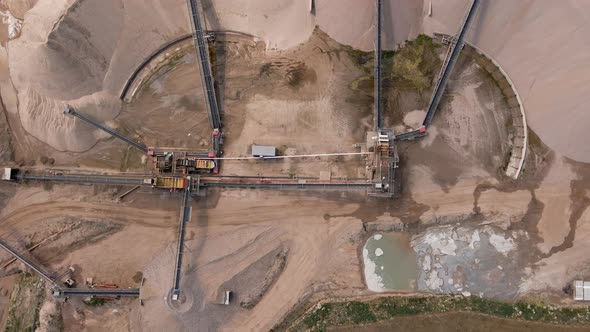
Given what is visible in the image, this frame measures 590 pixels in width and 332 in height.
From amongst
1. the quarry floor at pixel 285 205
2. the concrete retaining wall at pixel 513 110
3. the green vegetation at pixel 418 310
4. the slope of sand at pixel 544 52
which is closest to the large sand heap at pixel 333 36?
the slope of sand at pixel 544 52

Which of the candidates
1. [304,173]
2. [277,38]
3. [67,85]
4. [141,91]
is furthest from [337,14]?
[67,85]

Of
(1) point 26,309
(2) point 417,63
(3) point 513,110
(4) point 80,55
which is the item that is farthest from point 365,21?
(1) point 26,309

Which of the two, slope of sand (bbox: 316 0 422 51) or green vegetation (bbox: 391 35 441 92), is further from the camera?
green vegetation (bbox: 391 35 441 92)

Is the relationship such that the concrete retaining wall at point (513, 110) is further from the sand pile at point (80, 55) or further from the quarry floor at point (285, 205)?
the sand pile at point (80, 55)

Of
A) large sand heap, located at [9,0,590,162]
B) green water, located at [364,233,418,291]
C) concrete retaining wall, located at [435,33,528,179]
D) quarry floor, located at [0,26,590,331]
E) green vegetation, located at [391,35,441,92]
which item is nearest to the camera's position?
large sand heap, located at [9,0,590,162]

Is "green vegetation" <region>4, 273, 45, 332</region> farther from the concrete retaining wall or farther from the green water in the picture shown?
the concrete retaining wall

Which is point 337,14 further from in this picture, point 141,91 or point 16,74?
point 16,74

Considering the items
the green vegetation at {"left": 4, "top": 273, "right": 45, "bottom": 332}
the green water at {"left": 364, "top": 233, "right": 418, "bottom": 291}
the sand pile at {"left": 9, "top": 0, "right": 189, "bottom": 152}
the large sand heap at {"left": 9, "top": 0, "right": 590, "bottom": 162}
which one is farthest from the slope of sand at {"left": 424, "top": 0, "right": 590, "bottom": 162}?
the green vegetation at {"left": 4, "top": 273, "right": 45, "bottom": 332}
